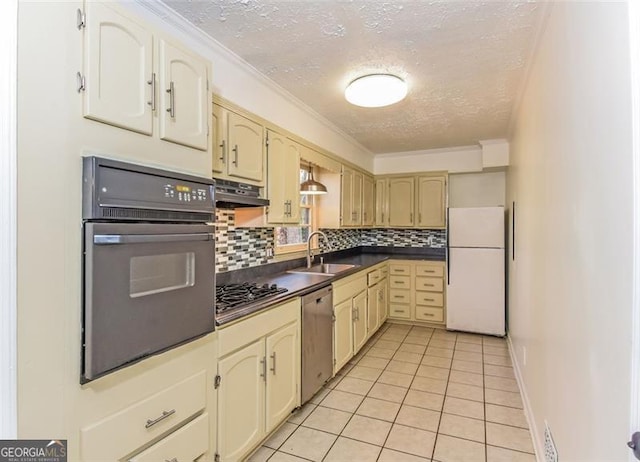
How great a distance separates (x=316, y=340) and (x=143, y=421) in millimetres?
1463

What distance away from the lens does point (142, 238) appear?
4.07 ft

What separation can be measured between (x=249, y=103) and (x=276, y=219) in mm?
858

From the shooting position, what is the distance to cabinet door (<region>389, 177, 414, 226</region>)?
16.1 feet

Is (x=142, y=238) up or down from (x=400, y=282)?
up

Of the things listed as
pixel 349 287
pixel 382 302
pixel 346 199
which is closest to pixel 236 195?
pixel 349 287

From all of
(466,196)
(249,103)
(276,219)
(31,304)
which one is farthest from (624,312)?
(466,196)

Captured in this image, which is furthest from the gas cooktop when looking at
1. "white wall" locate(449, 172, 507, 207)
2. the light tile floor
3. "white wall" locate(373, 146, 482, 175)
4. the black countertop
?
"white wall" locate(449, 172, 507, 207)

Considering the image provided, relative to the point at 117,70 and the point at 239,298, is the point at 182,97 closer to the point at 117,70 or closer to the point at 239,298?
the point at 117,70

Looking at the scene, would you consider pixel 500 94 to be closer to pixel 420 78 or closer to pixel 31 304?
pixel 420 78

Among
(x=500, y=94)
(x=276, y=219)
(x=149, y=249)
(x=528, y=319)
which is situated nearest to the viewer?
(x=149, y=249)

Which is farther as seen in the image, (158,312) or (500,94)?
(500,94)

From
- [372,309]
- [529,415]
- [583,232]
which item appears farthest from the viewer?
[372,309]

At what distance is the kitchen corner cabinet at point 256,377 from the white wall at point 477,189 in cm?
361

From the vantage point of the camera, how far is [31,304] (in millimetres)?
959
